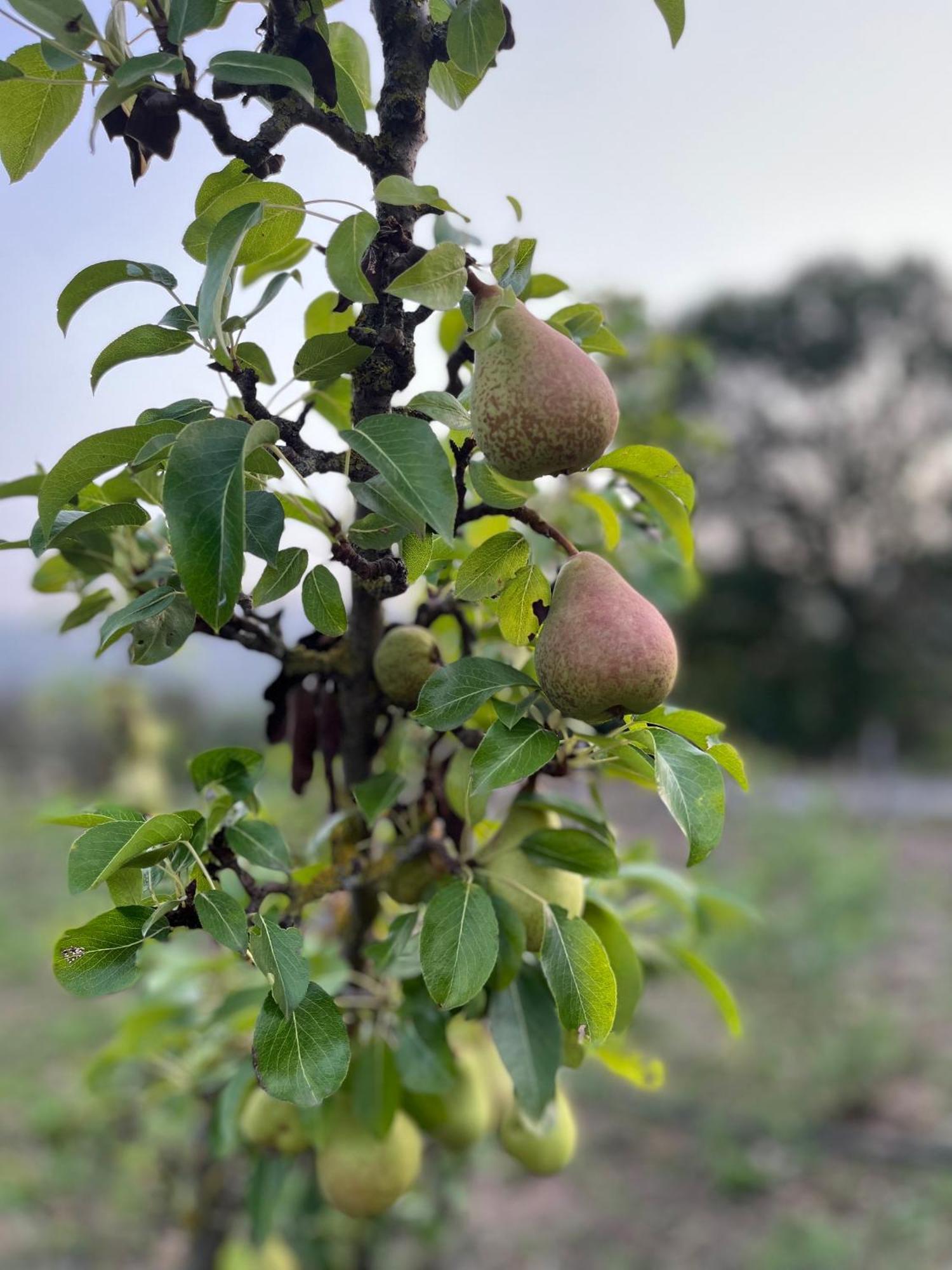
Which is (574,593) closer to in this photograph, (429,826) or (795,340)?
(429,826)

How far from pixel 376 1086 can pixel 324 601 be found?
38 centimetres

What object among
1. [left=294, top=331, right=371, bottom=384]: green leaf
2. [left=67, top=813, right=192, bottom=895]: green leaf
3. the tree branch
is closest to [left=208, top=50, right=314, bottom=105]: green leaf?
[left=294, top=331, right=371, bottom=384]: green leaf

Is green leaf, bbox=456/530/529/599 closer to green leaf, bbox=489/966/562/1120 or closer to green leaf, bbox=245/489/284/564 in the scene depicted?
green leaf, bbox=245/489/284/564

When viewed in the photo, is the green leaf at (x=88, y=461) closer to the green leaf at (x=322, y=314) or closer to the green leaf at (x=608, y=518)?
the green leaf at (x=322, y=314)

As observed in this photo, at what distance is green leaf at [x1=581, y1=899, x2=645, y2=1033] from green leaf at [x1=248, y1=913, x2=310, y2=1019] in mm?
226

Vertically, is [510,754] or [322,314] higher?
[322,314]

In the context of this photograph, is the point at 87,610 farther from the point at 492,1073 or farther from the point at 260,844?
the point at 492,1073

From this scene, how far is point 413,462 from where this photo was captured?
15.6 inches

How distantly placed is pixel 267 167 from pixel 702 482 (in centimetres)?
821

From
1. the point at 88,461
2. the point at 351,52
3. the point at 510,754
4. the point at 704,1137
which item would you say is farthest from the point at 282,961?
the point at 704,1137

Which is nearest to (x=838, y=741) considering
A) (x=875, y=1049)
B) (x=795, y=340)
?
(x=795, y=340)

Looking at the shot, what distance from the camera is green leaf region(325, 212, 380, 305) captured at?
42 centimetres

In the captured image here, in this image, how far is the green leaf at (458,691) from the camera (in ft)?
1.52

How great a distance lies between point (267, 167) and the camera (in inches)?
17.8
